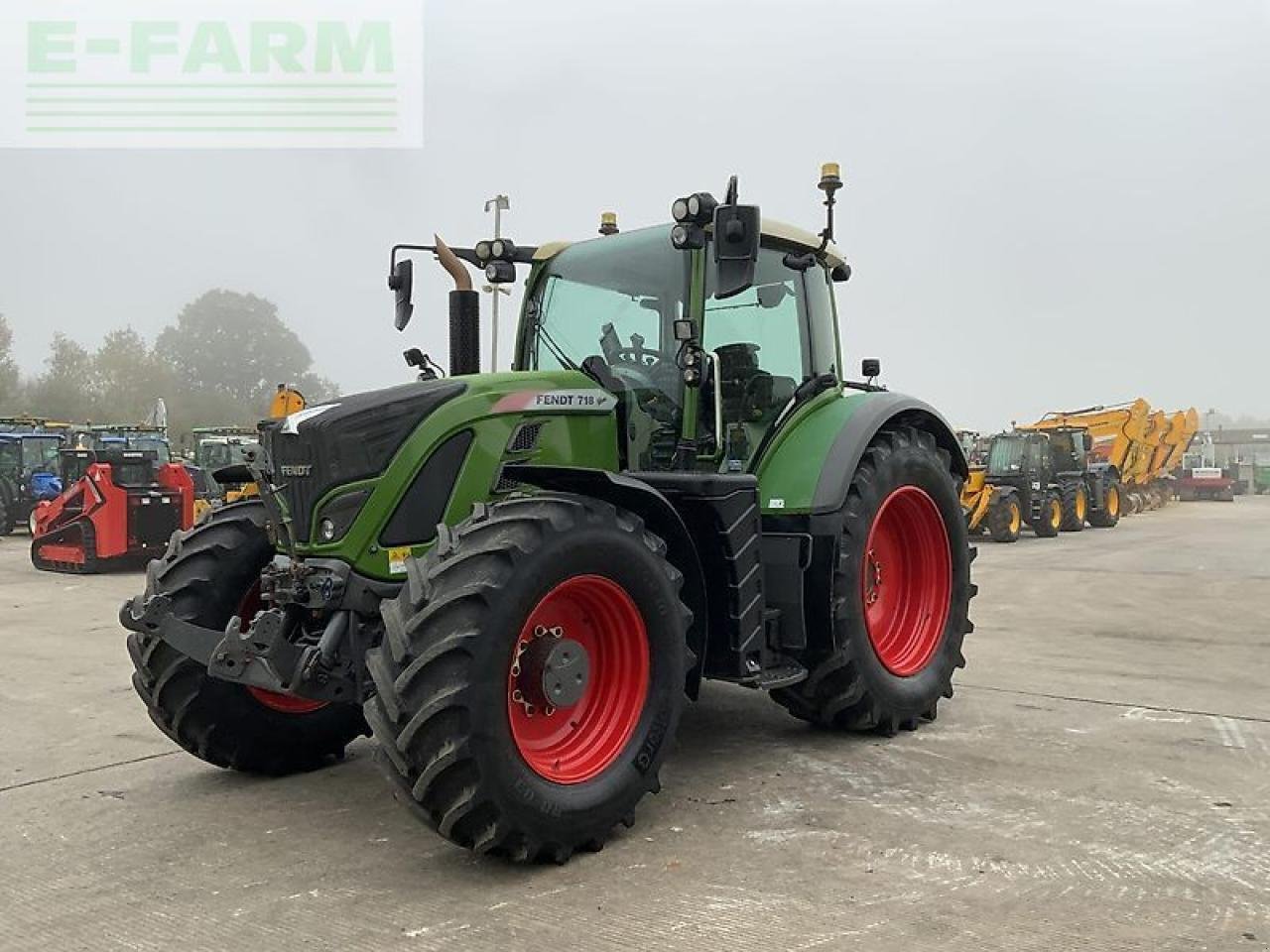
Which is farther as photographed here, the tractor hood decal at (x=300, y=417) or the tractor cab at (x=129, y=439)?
the tractor cab at (x=129, y=439)

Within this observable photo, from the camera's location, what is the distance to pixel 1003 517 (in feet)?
63.7

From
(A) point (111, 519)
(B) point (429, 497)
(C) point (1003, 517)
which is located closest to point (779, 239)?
(B) point (429, 497)

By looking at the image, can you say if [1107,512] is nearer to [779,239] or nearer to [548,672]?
[779,239]

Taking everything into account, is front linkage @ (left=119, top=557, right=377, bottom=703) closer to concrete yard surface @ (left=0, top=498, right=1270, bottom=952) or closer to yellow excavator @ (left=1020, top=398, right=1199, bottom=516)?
concrete yard surface @ (left=0, top=498, right=1270, bottom=952)

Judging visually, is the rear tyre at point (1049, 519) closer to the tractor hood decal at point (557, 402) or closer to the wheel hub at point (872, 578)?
the wheel hub at point (872, 578)

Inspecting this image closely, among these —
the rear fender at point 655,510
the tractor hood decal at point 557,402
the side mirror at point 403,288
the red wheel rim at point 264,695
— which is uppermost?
the side mirror at point 403,288

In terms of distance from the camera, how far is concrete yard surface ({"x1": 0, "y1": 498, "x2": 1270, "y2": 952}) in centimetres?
306

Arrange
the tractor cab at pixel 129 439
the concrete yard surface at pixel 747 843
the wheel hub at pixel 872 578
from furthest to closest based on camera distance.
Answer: the tractor cab at pixel 129 439 → the wheel hub at pixel 872 578 → the concrete yard surface at pixel 747 843

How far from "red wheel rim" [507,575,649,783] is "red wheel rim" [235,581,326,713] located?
1.19 metres

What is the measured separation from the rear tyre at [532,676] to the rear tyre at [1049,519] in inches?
728

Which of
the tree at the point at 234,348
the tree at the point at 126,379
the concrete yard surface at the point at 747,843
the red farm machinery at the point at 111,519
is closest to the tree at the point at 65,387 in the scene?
the tree at the point at 126,379

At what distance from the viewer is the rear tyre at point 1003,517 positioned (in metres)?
19.4

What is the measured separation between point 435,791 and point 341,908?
17.3 inches

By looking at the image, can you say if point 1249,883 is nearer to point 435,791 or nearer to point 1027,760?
point 1027,760
